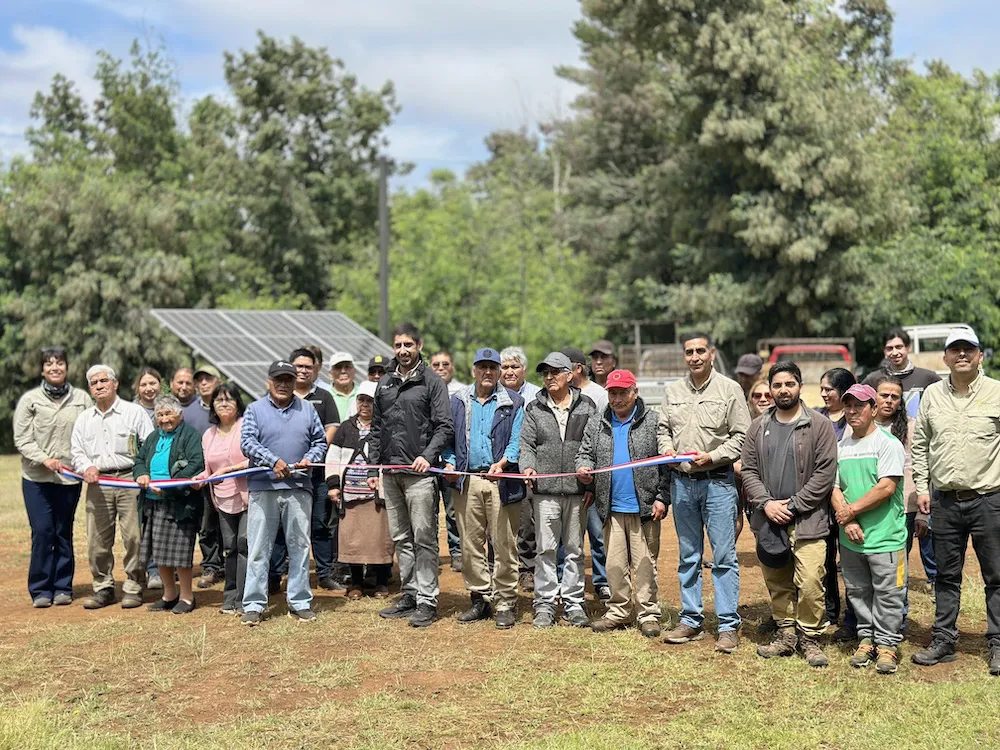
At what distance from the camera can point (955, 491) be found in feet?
22.2

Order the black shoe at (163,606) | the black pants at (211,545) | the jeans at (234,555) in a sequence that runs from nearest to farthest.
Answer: the jeans at (234,555), the black shoe at (163,606), the black pants at (211,545)

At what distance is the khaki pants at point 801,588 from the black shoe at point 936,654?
605 mm

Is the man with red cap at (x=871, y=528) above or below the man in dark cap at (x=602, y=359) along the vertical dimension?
below

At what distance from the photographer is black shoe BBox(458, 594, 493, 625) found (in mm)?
8117

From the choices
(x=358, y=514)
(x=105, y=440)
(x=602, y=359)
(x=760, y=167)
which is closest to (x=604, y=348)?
(x=602, y=359)

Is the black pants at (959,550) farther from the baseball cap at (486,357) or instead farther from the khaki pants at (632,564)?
the baseball cap at (486,357)

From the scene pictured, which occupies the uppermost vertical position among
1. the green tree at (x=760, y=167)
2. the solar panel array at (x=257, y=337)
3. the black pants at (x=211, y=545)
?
the green tree at (x=760, y=167)

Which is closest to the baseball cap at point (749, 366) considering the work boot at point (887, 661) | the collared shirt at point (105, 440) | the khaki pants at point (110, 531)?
the work boot at point (887, 661)

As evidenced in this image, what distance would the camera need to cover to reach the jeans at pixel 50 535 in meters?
9.03

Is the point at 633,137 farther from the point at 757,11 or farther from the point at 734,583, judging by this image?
the point at 734,583

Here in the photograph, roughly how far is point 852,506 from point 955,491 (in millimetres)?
683

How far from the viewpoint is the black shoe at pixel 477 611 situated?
8.12 m

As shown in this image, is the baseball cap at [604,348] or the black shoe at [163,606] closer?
the black shoe at [163,606]

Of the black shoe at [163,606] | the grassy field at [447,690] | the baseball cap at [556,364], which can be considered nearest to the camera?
the grassy field at [447,690]
